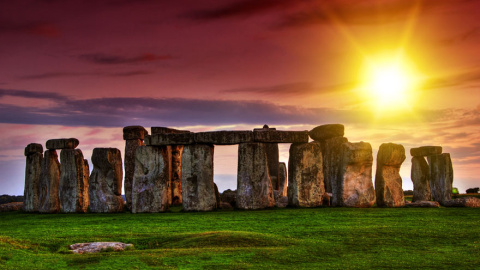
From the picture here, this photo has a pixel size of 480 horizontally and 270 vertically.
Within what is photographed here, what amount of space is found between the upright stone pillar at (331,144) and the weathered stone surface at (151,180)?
6.82 meters

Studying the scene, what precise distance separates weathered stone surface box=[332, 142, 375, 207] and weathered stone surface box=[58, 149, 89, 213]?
34.4 feet

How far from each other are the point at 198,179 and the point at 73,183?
17.7 ft

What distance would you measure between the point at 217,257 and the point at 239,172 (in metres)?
10.5

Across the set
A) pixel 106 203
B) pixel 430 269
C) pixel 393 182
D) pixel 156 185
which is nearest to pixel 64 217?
pixel 106 203

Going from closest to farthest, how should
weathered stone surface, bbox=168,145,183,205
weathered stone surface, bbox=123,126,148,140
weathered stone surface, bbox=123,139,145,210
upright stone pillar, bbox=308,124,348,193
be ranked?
upright stone pillar, bbox=308,124,348,193 → weathered stone surface, bbox=123,126,148,140 → weathered stone surface, bbox=123,139,145,210 → weathered stone surface, bbox=168,145,183,205

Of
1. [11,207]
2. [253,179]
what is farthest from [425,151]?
[11,207]

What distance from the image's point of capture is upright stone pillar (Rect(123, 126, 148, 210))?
25.6 meters

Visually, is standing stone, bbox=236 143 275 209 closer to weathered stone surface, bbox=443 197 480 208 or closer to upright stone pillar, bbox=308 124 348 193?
upright stone pillar, bbox=308 124 348 193

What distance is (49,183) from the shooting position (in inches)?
933

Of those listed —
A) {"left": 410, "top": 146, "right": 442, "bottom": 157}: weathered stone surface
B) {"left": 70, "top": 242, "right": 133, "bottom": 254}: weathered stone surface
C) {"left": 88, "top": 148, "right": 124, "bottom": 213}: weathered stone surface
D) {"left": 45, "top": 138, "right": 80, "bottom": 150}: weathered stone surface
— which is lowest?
{"left": 70, "top": 242, "right": 133, "bottom": 254}: weathered stone surface

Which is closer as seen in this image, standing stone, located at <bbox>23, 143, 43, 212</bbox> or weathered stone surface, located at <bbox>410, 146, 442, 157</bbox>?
standing stone, located at <bbox>23, 143, 43, 212</bbox>

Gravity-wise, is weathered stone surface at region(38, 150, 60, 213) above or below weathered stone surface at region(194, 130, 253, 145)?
below

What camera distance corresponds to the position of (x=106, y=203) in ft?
73.8

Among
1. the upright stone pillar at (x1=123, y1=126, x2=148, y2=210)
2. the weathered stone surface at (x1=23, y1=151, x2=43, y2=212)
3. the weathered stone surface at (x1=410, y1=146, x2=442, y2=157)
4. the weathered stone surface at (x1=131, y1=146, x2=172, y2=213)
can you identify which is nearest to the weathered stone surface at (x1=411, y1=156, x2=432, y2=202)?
the weathered stone surface at (x1=410, y1=146, x2=442, y2=157)
